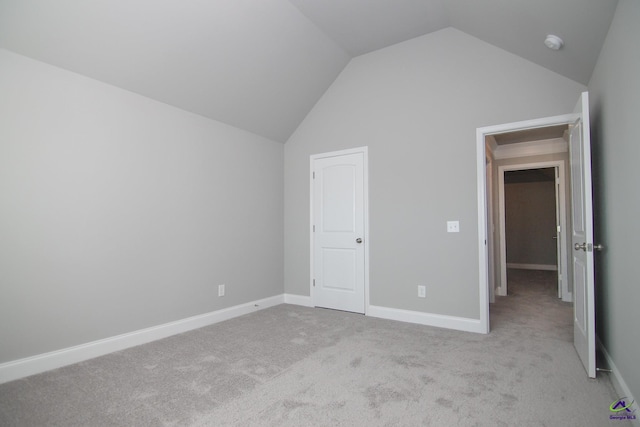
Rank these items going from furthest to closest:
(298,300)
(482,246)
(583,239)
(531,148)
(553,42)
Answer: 1. (531,148)
2. (298,300)
3. (482,246)
4. (553,42)
5. (583,239)

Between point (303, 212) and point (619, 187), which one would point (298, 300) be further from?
point (619, 187)

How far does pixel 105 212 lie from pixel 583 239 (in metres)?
3.90

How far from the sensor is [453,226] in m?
3.60

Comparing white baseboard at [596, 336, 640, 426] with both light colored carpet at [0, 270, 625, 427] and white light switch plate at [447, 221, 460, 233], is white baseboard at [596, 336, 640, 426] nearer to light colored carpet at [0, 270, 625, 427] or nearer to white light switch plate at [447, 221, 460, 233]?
light colored carpet at [0, 270, 625, 427]

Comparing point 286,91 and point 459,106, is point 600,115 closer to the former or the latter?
point 459,106

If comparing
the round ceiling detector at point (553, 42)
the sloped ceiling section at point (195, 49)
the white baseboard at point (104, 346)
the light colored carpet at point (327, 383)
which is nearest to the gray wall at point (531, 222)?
the light colored carpet at point (327, 383)

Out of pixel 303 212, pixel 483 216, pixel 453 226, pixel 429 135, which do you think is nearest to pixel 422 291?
pixel 453 226

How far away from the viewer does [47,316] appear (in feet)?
8.39

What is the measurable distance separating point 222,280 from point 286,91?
2459 mm

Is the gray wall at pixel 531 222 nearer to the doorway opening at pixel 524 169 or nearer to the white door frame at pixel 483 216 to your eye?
the doorway opening at pixel 524 169

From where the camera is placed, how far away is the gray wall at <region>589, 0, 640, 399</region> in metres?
1.82

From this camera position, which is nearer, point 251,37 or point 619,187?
point 619,187

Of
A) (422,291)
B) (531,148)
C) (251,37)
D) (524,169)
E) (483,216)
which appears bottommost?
(422,291)

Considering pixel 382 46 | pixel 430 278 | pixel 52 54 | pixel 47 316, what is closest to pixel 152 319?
pixel 47 316
